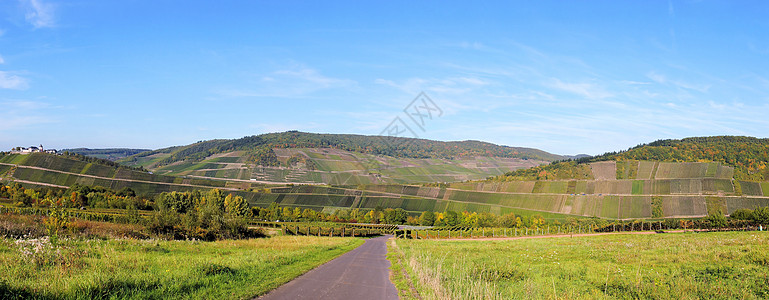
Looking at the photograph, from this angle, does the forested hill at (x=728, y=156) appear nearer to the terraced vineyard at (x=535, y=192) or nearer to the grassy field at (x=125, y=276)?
the terraced vineyard at (x=535, y=192)

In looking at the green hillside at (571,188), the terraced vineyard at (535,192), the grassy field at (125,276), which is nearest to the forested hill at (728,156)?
the green hillside at (571,188)

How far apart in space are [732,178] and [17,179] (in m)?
231

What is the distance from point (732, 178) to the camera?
130 metres

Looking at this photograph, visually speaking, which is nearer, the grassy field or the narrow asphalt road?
the grassy field

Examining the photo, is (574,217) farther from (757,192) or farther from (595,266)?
(595,266)

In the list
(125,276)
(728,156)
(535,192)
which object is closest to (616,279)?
(125,276)

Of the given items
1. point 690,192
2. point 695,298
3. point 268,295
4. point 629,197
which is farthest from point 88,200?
point 690,192

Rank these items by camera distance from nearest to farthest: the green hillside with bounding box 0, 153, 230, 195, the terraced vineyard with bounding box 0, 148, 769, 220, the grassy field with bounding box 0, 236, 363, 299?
the grassy field with bounding box 0, 236, 363, 299 < the terraced vineyard with bounding box 0, 148, 769, 220 < the green hillside with bounding box 0, 153, 230, 195

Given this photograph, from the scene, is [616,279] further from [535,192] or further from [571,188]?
[571,188]

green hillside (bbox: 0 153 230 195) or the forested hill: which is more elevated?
the forested hill

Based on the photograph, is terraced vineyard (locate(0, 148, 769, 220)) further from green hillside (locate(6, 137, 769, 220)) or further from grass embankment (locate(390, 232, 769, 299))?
grass embankment (locate(390, 232, 769, 299))

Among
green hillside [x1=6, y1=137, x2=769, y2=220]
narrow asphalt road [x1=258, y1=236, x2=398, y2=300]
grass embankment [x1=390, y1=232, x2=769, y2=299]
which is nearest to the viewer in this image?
narrow asphalt road [x1=258, y1=236, x2=398, y2=300]

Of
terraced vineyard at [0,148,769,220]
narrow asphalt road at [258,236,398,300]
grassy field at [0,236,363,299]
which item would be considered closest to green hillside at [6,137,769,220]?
terraced vineyard at [0,148,769,220]

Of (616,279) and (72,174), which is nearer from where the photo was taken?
(616,279)
